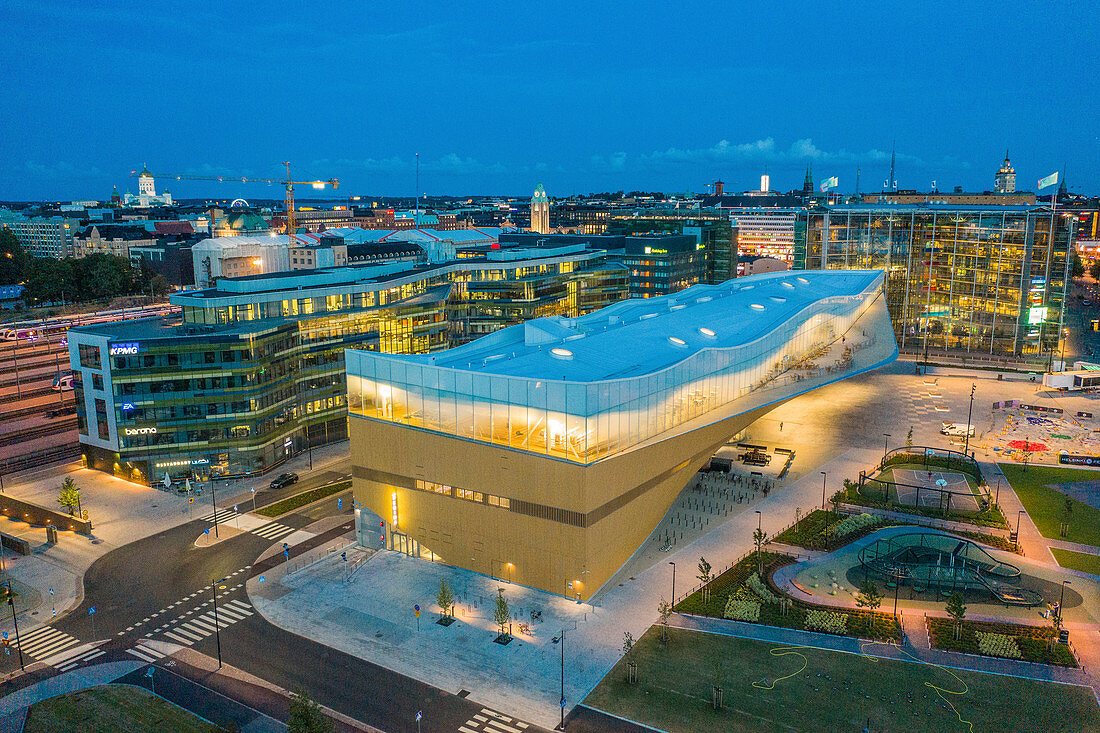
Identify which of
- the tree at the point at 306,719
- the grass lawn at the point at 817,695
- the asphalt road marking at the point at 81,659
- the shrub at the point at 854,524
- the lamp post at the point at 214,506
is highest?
the tree at the point at 306,719

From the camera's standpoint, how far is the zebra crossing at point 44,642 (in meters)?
49.3

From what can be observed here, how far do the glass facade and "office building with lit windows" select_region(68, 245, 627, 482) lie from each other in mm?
23549

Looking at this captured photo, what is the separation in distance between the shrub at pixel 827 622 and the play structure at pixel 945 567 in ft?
26.4

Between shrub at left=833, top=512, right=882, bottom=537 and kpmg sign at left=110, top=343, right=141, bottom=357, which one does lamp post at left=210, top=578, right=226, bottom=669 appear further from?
shrub at left=833, top=512, right=882, bottom=537

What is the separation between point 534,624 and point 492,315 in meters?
77.1

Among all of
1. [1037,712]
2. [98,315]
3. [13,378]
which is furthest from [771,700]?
[98,315]

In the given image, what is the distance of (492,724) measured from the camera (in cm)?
4153

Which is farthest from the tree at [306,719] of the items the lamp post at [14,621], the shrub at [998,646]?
the shrub at [998,646]

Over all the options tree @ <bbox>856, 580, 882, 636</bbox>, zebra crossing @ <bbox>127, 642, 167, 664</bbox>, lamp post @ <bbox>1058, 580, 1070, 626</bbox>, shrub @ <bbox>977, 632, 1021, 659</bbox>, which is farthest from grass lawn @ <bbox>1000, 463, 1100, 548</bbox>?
zebra crossing @ <bbox>127, 642, 167, 664</bbox>

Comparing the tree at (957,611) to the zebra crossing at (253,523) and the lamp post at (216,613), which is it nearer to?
the lamp post at (216,613)

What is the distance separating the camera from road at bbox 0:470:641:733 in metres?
43.2

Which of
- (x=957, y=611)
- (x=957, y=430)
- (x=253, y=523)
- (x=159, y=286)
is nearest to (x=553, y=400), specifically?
Result: (x=957, y=611)

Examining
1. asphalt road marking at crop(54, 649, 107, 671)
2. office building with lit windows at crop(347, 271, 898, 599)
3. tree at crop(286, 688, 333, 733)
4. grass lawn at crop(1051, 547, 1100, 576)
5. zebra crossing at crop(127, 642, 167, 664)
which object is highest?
office building with lit windows at crop(347, 271, 898, 599)

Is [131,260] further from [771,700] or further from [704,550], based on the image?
[771,700]
